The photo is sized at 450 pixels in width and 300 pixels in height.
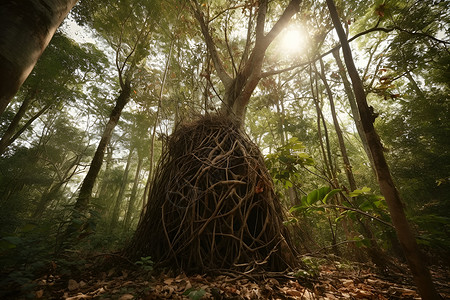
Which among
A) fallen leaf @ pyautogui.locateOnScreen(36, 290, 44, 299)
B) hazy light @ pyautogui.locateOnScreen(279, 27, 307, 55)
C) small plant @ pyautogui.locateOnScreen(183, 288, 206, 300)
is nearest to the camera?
small plant @ pyautogui.locateOnScreen(183, 288, 206, 300)

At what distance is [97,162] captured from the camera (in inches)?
183

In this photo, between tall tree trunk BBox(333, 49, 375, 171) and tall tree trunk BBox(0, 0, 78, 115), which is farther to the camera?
tall tree trunk BBox(333, 49, 375, 171)

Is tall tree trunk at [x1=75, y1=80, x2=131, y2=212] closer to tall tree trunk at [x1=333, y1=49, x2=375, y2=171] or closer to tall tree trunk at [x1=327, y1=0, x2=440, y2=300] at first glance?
tall tree trunk at [x1=327, y1=0, x2=440, y2=300]

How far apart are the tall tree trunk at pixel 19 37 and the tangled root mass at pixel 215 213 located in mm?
1550

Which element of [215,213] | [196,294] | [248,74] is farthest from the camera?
[248,74]

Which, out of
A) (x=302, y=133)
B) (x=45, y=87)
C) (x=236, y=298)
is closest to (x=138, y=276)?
(x=236, y=298)

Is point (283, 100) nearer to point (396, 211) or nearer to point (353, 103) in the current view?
point (353, 103)

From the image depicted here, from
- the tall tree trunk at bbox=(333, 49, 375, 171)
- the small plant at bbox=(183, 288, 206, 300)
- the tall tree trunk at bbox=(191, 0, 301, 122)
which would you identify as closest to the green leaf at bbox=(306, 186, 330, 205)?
the small plant at bbox=(183, 288, 206, 300)

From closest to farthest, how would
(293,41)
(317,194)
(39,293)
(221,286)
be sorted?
1. (39,293)
2. (221,286)
3. (317,194)
4. (293,41)

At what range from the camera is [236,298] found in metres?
1.18

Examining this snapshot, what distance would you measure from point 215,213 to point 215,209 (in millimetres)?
41

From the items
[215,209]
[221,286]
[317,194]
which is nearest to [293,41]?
[317,194]

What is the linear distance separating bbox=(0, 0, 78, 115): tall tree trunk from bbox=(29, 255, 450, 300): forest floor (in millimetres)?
1325

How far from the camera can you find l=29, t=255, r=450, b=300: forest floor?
1190 millimetres
